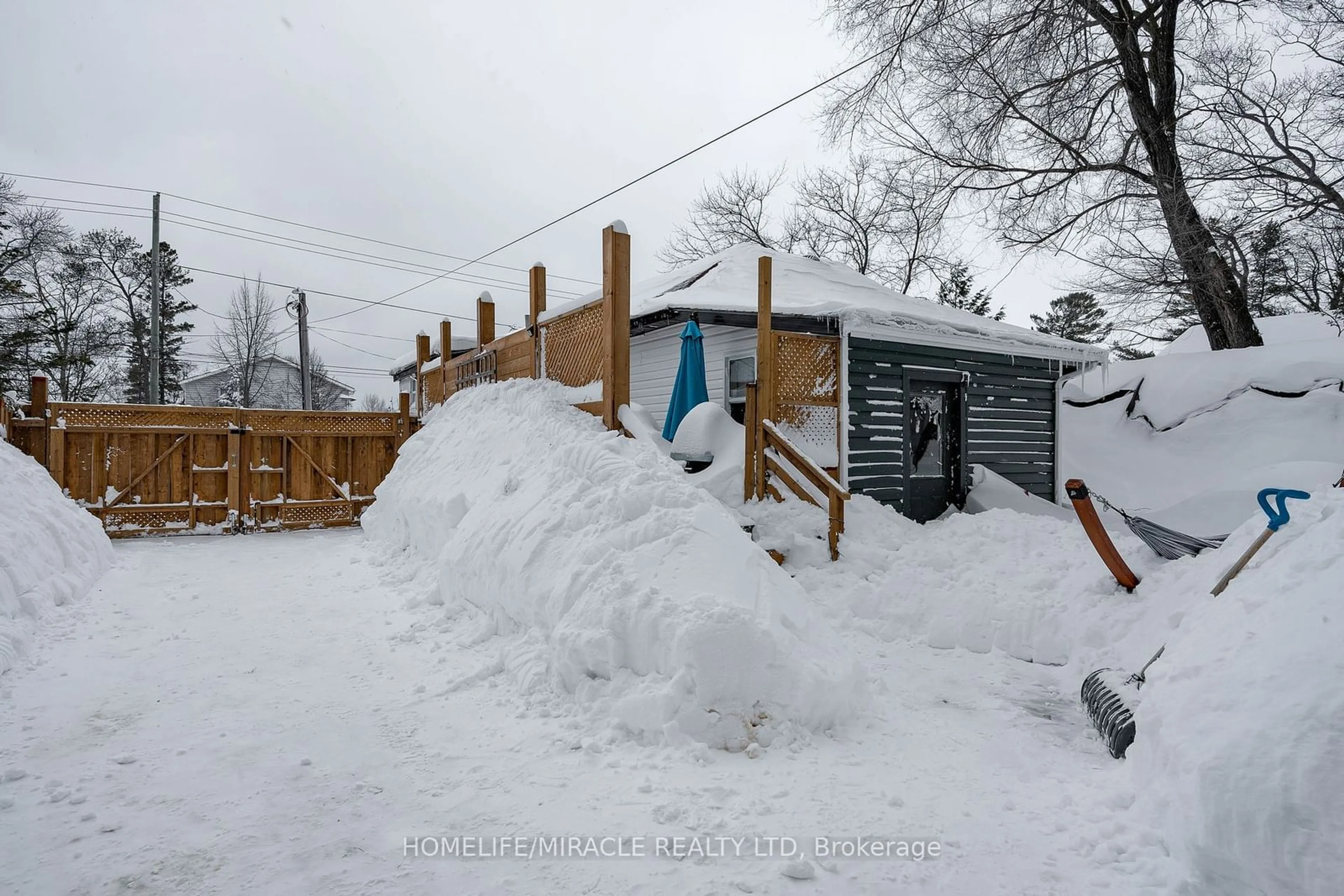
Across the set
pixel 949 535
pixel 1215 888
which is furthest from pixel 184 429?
pixel 1215 888

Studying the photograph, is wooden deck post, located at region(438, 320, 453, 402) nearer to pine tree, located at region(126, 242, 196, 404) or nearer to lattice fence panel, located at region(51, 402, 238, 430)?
lattice fence panel, located at region(51, 402, 238, 430)

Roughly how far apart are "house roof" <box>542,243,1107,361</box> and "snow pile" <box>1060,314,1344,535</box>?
229 centimetres

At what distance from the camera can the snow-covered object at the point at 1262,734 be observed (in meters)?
2.02

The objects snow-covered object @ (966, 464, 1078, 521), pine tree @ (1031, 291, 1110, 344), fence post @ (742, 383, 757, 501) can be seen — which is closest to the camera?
fence post @ (742, 383, 757, 501)

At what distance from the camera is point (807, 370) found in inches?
331

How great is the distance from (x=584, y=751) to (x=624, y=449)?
9.21 ft

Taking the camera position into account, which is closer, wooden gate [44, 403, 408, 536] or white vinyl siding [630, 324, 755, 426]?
white vinyl siding [630, 324, 755, 426]

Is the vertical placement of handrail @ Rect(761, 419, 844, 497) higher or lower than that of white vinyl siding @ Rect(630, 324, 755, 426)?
lower

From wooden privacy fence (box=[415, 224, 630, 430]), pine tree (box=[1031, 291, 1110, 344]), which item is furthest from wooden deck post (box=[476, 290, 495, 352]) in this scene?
pine tree (box=[1031, 291, 1110, 344])

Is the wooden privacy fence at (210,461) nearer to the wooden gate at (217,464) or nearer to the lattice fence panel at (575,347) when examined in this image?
→ the wooden gate at (217,464)

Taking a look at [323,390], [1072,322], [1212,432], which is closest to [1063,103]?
[1212,432]

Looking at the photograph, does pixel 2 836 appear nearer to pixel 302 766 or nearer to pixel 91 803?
pixel 91 803

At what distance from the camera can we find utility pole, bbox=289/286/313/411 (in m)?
22.9

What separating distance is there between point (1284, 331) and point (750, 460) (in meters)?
17.7
